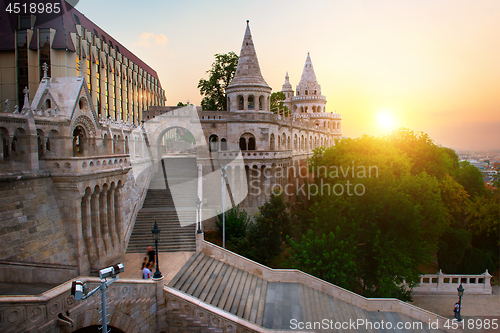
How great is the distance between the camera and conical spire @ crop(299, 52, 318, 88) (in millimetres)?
68500

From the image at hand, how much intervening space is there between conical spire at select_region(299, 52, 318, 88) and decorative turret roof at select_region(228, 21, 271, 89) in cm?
3612

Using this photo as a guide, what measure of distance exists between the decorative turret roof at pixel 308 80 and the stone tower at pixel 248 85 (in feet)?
117

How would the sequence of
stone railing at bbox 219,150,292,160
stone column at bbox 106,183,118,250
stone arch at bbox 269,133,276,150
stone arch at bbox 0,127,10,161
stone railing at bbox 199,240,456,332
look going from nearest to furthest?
1. stone arch at bbox 0,127,10,161
2. stone column at bbox 106,183,118,250
3. stone railing at bbox 199,240,456,332
4. stone railing at bbox 219,150,292,160
5. stone arch at bbox 269,133,276,150

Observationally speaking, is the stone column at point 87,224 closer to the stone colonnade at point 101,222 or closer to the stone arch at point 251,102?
the stone colonnade at point 101,222

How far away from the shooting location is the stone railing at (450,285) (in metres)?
25.6

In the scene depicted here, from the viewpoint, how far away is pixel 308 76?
68938 millimetres

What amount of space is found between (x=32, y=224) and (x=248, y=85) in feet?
81.8

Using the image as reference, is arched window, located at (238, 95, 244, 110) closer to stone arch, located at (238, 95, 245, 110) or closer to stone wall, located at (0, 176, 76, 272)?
stone arch, located at (238, 95, 245, 110)

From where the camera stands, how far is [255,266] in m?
21.4

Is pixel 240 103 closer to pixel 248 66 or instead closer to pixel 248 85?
pixel 248 85

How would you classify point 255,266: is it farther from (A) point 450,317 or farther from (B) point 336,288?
(A) point 450,317

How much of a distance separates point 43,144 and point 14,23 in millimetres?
33787

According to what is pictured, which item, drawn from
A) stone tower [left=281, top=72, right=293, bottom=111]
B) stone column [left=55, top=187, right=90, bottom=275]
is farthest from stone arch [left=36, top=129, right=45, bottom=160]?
stone tower [left=281, top=72, right=293, bottom=111]

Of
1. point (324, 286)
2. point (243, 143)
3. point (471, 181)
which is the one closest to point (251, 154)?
point (243, 143)
